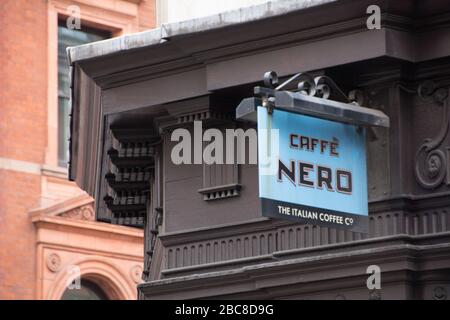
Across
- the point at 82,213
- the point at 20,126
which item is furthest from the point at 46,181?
the point at 20,126

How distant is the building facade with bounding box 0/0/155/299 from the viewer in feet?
140

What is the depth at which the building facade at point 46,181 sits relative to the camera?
42688mm

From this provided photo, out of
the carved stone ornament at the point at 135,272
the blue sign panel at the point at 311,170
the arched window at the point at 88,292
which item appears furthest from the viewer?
the carved stone ornament at the point at 135,272

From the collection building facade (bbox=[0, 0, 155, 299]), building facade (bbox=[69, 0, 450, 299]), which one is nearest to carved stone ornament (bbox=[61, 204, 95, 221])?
building facade (bbox=[0, 0, 155, 299])

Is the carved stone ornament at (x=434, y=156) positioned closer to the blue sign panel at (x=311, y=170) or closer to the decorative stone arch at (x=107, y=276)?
the blue sign panel at (x=311, y=170)

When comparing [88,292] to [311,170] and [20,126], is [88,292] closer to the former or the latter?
[20,126]

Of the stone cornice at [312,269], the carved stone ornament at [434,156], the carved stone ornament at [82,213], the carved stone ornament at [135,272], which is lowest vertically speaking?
the stone cornice at [312,269]

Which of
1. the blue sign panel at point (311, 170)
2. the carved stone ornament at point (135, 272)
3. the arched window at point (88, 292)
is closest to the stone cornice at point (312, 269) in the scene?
the blue sign panel at point (311, 170)

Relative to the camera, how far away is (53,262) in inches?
1700

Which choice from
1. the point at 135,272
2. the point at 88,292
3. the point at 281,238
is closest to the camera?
the point at 281,238

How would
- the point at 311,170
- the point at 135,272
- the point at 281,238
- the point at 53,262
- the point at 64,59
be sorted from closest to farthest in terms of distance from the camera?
the point at 311,170 < the point at 281,238 < the point at 53,262 < the point at 135,272 < the point at 64,59

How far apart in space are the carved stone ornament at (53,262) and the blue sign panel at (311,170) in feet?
91.9

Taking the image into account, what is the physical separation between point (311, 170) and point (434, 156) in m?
1.29

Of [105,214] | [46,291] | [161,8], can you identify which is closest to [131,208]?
→ [105,214]
